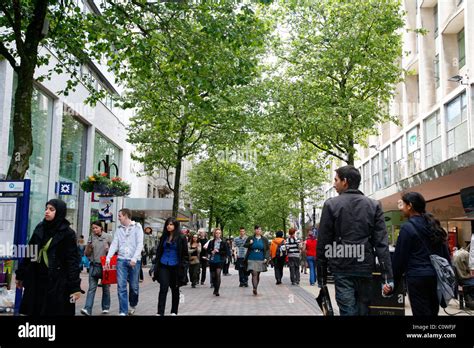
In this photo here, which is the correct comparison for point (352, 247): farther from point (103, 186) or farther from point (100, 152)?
point (100, 152)

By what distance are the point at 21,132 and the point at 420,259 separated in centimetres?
728

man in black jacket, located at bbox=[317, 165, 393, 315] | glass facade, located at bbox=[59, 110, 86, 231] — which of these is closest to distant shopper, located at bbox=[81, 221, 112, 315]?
man in black jacket, located at bbox=[317, 165, 393, 315]

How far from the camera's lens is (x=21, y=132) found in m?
9.90

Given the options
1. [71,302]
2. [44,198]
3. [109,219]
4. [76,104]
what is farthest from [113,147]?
[71,302]

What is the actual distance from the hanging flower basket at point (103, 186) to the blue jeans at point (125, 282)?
880 cm

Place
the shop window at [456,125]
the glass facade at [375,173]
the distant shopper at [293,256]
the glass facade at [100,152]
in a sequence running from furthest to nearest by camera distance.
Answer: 1. the glass facade at [100,152]
2. the glass facade at [375,173]
3. the distant shopper at [293,256]
4. the shop window at [456,125]

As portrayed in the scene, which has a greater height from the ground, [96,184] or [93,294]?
[96,184]

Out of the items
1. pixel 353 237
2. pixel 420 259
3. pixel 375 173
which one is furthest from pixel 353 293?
pixel 375 173

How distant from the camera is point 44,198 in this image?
21297 mm

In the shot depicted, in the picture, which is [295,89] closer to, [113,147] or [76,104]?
[76,104]

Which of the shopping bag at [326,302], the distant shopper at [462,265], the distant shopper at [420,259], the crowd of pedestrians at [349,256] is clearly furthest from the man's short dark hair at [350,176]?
the distant shopper at [462,265]

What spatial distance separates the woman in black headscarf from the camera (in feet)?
20.3

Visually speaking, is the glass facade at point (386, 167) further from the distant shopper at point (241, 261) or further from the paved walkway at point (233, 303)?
the paved walkway at point (233, 303)

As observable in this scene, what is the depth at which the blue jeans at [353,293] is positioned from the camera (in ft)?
17.8
